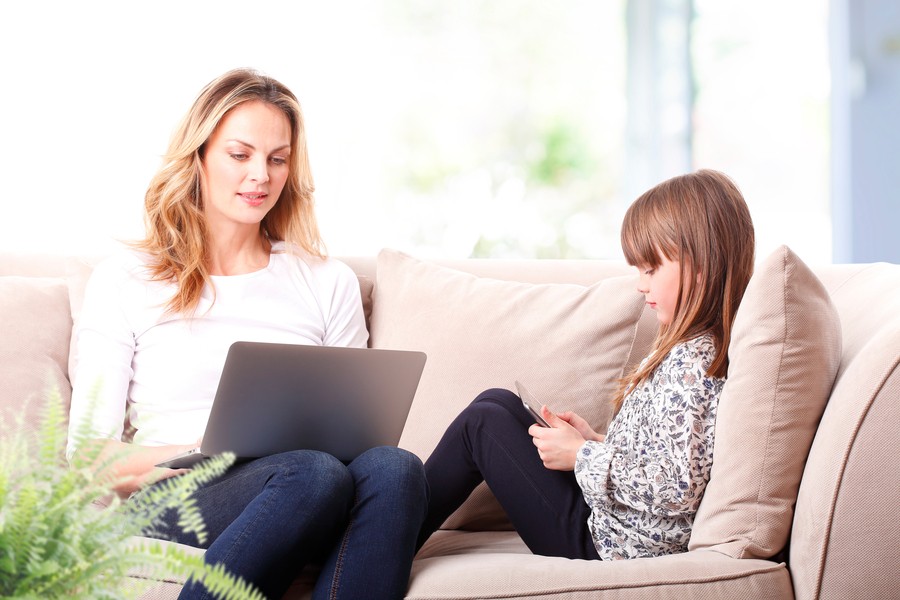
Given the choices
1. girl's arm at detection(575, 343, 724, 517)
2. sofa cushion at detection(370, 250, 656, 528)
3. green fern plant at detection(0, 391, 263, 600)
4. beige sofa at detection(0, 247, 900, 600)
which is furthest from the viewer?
sofa cushion at detection(370, 250, 656, 528)

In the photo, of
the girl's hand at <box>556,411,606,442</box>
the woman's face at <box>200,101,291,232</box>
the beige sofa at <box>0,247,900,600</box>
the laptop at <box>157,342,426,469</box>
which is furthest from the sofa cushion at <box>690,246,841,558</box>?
the woman's face at <box>200,101,291,232</box>

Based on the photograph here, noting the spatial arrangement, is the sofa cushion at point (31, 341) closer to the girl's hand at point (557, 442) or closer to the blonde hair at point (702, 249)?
the girl's hand at point (557, 442)

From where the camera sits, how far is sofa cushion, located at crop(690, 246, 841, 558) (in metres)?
1.27

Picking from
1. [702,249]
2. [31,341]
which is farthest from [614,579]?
[31,341]

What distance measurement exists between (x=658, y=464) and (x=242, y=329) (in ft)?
2.73

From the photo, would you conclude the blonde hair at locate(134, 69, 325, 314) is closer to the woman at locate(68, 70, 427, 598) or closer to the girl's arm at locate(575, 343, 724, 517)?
the woman at locate(68, 70, 427, 598)

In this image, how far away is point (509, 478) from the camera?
1.55 meters

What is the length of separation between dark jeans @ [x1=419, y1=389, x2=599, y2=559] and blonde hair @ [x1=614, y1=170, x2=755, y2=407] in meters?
0.23

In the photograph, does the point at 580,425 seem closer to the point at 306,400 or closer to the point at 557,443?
the point at 557,443

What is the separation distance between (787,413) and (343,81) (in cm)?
280

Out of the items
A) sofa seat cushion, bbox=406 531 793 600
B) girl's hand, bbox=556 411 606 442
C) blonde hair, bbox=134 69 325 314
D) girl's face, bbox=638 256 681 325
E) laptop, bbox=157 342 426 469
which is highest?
blonde hair, bbox=134 69 325 314

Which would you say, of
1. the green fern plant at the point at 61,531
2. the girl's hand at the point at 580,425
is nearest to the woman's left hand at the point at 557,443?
the girl's hand at the point at 580,425

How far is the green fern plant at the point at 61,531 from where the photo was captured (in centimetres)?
63

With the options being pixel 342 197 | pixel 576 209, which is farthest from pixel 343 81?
pixel 576 209
